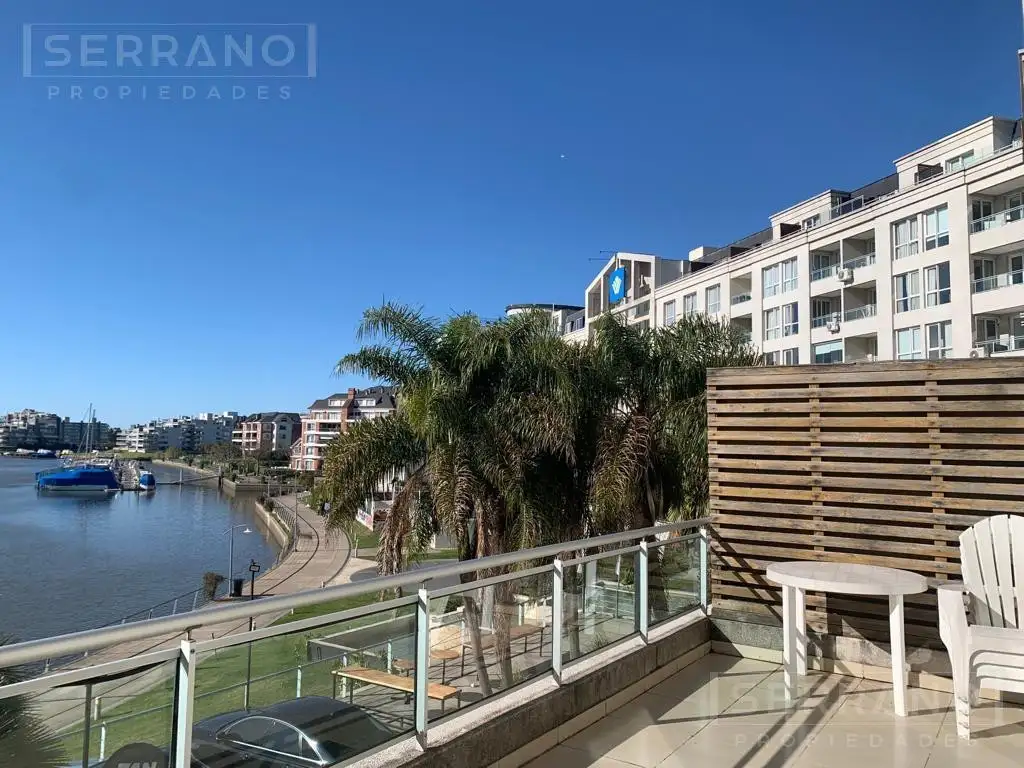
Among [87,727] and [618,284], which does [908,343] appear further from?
[87,727]

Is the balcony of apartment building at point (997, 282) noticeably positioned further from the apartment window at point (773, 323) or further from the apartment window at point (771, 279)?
the apartment window at point (771, 279)

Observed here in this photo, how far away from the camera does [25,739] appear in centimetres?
172

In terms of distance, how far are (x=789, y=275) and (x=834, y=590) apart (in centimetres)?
3367

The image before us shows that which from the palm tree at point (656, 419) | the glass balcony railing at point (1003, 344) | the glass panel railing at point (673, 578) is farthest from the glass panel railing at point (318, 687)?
the glass balcony railing at point (1003, 344)

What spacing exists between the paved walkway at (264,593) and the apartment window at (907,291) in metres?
25.1

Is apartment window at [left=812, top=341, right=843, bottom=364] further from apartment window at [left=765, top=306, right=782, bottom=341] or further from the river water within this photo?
the river water

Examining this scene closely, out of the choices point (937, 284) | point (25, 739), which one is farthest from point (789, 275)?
point (25, 739)

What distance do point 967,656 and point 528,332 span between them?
253 inches

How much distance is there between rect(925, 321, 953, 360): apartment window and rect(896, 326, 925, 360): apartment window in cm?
43

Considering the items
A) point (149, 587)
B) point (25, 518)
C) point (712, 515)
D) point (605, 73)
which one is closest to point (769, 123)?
point (605, 73)

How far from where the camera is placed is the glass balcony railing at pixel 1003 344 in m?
24.9

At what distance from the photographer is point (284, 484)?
96312mm

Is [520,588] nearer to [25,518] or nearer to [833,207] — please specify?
[833,207]

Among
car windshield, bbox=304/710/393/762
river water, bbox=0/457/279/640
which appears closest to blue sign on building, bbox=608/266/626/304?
river water, bbox=0/457/279/640
